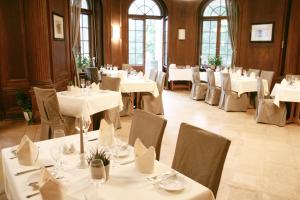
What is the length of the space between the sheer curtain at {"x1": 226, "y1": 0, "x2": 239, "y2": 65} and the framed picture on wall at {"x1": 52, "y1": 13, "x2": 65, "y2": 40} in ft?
17.4

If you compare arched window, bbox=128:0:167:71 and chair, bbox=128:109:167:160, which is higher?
arched window, bbox=128:0:167:71

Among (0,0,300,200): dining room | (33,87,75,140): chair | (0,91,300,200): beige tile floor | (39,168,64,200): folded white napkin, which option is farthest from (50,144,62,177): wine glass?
(33,87,75,140): chair

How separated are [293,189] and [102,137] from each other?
7.85 ft

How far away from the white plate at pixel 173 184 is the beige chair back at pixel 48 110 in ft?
8.63

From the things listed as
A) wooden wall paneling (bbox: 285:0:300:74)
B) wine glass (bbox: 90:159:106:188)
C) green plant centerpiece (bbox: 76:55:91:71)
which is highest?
wooden wall paneling (bbox: 285:0:300:74)

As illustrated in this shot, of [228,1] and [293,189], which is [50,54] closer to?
[293,189]

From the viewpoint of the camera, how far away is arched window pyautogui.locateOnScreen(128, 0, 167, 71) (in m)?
10.1

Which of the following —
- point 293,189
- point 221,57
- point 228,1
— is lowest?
point 293,189

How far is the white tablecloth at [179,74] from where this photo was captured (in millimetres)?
9758

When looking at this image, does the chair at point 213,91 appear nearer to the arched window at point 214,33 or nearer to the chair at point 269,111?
the chair at point 269,111

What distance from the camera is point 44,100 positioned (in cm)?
407

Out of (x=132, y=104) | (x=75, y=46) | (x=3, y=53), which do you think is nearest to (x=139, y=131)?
(x=132, y=104)

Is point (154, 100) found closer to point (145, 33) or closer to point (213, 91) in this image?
point (213, 91)

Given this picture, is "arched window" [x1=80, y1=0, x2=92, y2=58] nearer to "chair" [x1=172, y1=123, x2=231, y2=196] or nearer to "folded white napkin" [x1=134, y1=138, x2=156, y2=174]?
"chair" [x1=172, y1=123, x2=231, y2=196]
